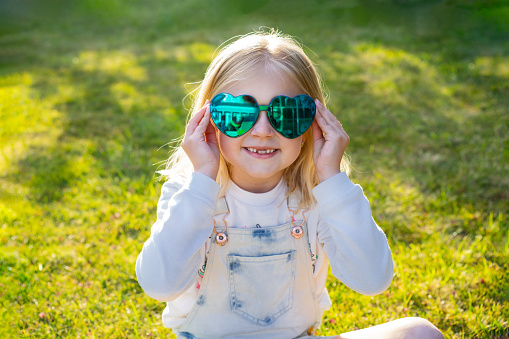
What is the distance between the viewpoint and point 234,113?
1.90m

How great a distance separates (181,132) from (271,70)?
2.99 meters

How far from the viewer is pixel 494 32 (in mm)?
7984

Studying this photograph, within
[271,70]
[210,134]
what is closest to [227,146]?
[210,134]

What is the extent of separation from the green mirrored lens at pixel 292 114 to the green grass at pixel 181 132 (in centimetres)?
128

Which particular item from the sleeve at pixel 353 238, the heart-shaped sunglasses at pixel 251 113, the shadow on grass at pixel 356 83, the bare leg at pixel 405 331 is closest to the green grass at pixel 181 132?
the shadow on grass at pixel 356 83

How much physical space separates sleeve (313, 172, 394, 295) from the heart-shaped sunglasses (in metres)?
0.29

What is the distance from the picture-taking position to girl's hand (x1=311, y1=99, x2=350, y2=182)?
6.51 ft

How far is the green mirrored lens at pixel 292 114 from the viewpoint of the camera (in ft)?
6.22

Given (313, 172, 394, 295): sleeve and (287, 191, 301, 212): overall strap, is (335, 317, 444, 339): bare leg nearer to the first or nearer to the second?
(313, 172, 394, 295): sleeve

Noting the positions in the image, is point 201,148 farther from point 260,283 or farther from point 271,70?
point 260,283

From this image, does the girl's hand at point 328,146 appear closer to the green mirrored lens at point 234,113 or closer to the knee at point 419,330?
the green mirrored lens at point 234,113

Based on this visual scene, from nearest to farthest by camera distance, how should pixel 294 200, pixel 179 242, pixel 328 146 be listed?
pixel 179 242, pixel 328 146, pixel 294 200

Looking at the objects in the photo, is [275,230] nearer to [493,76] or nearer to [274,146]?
[274,146]

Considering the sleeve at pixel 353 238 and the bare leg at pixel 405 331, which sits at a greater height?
the sleeve at pixel 353 238
